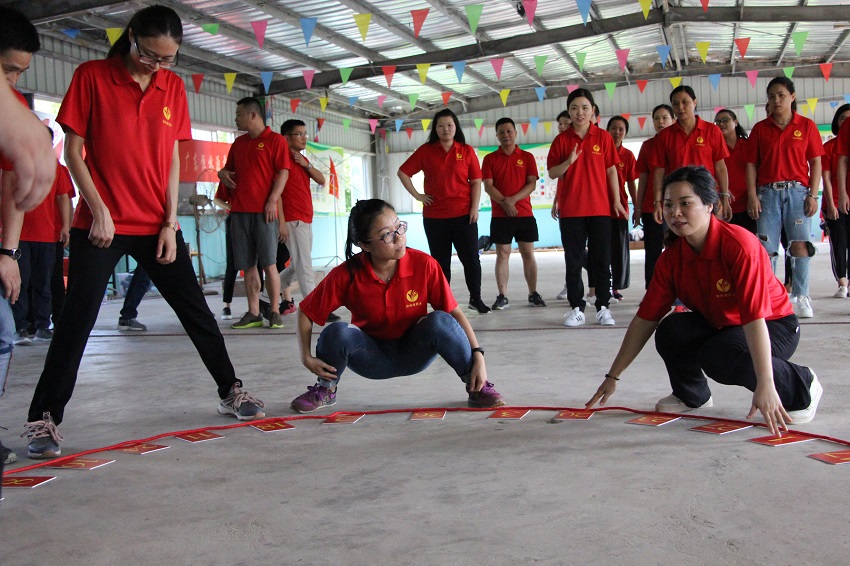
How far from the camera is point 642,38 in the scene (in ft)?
51.8

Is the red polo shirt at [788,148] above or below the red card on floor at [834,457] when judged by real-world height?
above

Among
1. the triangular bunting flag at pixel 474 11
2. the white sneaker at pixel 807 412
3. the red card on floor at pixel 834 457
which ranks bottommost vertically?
the red card on floor at pixel 834 457

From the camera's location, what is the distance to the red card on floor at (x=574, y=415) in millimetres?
2693

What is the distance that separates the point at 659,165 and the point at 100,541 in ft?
14.8

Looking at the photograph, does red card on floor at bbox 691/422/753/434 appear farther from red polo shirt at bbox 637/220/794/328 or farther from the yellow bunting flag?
the yellow bunting flag

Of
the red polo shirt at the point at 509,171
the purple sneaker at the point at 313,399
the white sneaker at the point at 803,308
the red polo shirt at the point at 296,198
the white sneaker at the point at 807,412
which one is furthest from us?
the red polo shirt at the point at 509,171

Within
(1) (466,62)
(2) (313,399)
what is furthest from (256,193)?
(1) (466,62)

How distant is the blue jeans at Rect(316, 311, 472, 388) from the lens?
288 centimetres

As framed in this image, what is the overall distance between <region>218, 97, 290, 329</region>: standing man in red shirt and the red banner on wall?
657 centimetres

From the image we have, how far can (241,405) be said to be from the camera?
288cm

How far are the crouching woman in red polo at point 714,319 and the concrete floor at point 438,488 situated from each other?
0.40 ft

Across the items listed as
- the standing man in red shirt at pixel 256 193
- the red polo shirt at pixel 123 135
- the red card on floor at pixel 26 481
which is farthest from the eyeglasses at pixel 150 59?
the standing man in red shirt at pixel 256 193

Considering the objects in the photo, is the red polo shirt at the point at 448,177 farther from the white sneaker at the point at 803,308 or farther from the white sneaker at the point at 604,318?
the white sneaker at the point at 803,308

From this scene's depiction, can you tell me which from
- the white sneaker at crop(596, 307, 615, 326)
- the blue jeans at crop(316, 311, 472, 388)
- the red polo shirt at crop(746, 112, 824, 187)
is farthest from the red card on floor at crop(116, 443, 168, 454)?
the red polo shirt at crop(746, 112, 824, 187)
